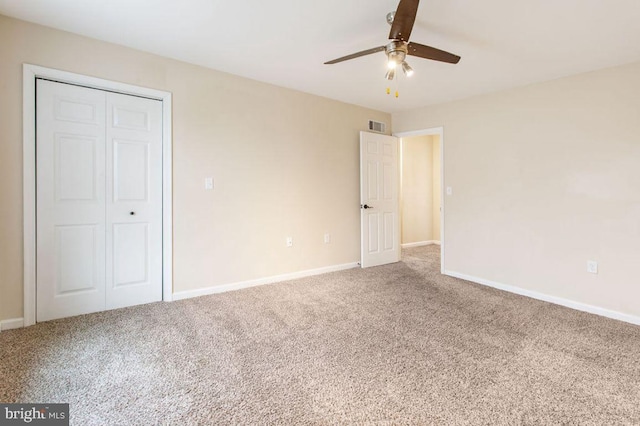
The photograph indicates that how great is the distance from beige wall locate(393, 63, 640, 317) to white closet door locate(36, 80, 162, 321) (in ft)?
12.3

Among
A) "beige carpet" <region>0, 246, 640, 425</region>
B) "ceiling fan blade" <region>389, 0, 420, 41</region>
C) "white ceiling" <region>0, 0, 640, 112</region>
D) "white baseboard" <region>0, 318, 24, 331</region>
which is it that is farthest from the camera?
"white baseboard" <region>0, 318, 24, 331</region>

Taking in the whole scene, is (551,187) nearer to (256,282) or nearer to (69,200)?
(256,282)

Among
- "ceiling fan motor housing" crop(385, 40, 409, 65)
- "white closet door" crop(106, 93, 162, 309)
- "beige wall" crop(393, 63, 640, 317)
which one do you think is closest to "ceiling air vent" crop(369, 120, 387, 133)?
"beige wall" crop(393, 63, 640, 317)

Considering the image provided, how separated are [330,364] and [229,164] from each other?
2.39 meters

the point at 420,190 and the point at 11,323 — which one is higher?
the point at 420,190

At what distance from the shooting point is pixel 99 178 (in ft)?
9.34

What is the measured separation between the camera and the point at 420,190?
22.4 feet

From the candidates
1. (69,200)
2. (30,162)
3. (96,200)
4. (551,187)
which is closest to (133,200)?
(96,200)

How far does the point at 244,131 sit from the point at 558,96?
3.46m

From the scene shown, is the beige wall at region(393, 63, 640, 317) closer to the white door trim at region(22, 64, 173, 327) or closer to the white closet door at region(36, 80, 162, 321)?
the white closet door at region(36, 80, 162, 321)

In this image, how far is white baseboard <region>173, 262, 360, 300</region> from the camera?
3293 mm

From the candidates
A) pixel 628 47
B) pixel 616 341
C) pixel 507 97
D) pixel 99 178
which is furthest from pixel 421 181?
pixel 99 178

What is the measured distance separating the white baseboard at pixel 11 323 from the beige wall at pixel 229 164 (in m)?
0.05

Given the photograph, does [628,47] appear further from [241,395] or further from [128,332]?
[128,332]
